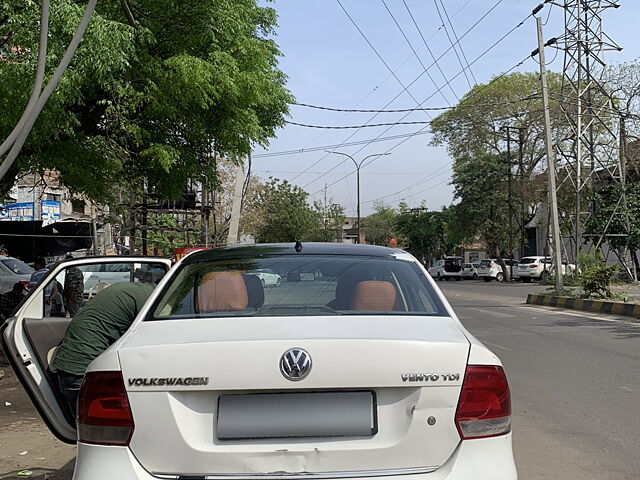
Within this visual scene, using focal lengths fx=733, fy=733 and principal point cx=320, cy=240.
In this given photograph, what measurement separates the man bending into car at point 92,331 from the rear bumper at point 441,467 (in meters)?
1.55

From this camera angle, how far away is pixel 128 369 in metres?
2.64

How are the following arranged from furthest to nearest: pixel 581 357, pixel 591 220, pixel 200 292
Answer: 1. pixel 591 220
2. pixel 581 357
3. pixel 200 292

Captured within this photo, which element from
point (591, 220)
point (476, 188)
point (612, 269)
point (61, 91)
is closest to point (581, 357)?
point (61, 91)

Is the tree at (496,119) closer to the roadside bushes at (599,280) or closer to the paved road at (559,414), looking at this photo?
the roadside bushes at (599,280)

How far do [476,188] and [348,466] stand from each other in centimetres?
4624

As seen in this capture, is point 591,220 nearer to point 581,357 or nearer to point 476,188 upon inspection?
point 581,357

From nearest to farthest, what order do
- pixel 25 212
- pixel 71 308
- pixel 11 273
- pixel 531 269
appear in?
1. pixel 71 308
2. pixel 11 273
3. pixel 25 212
4. pixel 531 269

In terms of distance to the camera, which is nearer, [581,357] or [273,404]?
[273,404]

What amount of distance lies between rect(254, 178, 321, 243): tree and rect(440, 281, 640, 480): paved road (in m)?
46.1

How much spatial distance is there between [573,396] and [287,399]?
5.53 meters

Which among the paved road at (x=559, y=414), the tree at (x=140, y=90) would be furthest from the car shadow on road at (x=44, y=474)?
the tree at (x=140, y=90)

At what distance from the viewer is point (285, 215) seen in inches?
2446

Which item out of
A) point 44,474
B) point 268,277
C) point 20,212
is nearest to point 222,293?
point 268,277

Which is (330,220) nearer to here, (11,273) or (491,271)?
(491,271)
